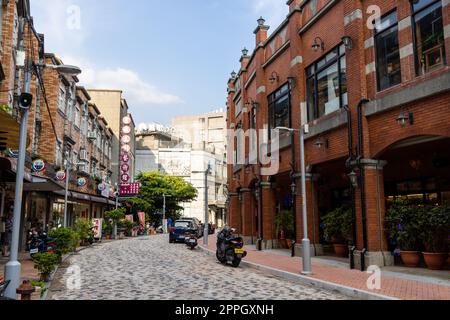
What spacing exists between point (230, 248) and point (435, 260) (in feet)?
23.3

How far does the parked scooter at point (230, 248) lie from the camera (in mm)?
15914

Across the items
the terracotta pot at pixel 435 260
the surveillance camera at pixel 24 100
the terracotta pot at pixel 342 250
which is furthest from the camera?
the terracotta pot at pixel 342 250

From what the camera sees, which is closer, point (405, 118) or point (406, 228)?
point (405, 118)

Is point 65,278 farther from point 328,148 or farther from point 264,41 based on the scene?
point 264,41

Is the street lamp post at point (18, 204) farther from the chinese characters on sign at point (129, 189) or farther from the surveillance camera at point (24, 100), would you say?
the chinese characters on sign at point (129, 189)

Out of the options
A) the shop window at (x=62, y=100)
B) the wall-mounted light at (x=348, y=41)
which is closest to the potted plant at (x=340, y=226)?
the wall-mounted light at (x=348, y=41)

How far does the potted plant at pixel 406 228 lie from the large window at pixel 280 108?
821cm

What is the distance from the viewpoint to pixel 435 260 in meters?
12.8

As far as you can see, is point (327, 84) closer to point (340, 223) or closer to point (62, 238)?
point (340, 223)

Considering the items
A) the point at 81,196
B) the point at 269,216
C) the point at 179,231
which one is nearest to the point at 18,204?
the point at 269,216

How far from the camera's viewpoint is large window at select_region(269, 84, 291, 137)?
21.1m

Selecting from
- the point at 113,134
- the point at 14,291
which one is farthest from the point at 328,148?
the point at 113,134

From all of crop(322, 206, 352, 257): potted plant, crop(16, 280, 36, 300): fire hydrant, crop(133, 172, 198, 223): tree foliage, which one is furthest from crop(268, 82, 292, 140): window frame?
crop(133, 172, 198, 223): tree foliage

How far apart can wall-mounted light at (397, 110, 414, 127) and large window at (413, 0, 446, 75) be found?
52.9 inches
